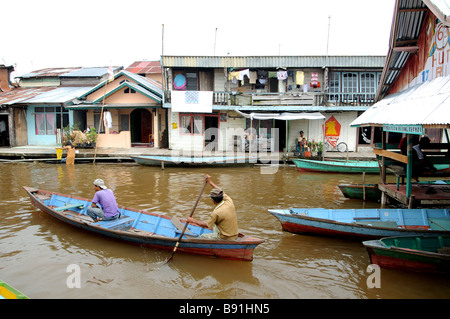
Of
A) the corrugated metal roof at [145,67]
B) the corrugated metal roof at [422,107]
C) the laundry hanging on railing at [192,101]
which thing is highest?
the corrugated metal roof at [145,67]

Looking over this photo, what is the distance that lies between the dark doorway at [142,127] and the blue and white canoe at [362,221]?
17932 mm

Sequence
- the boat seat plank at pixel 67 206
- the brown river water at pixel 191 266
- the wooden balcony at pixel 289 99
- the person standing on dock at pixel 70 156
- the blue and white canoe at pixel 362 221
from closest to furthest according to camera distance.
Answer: the brown river water at pixel 191 266 < the blue and white canoe at pixel 362 221 < the boat seat plank at pixel 67 206 < the person standing on dock at pixel 70 156 < the wooden balcony at pixel 289 99

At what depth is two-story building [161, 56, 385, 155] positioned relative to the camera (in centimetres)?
2023

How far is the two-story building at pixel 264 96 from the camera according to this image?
20234 mm

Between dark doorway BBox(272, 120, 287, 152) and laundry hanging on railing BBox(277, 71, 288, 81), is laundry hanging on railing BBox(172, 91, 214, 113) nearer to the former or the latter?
laundry hanging on railing BBox(277, 71, 288, 81)

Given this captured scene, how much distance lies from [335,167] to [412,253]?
1120 centimetres

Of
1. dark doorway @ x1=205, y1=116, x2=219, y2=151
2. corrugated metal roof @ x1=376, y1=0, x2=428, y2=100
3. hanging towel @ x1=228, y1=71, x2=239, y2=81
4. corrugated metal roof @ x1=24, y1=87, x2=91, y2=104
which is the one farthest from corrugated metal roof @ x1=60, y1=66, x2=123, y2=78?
corrugated metal roof @ x1=376, y1=0, x2=428, y2=100

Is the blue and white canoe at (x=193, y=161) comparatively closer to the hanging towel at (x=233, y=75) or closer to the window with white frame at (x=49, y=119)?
the hanging towel at (x=233, y=75)

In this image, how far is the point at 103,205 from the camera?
312 inches

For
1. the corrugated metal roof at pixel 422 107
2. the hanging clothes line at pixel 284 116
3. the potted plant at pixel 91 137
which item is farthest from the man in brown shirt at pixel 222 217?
the potted plant at pixel 91 137

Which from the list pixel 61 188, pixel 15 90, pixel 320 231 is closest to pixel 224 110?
pixel 61 188

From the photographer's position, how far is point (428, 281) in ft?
19.4
